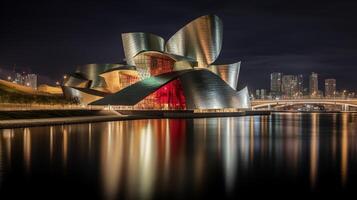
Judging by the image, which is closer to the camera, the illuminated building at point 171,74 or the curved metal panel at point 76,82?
the illuminated building at point 171,74

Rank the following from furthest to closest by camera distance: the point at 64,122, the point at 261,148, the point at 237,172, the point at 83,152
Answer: the point at 64,122
the point at 261,148
the point at 83,152
the point at 237,172

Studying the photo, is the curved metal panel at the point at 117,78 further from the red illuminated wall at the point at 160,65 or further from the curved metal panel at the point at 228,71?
the curved metal panel at the point at 228,71

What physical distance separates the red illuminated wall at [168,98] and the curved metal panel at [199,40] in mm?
10301

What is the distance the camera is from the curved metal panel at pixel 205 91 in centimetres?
5494

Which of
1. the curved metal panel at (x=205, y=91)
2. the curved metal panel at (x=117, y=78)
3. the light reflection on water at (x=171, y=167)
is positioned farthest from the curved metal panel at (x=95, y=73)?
the light reflection on water at (x=171, y=167)

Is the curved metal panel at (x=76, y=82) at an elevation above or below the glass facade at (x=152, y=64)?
below

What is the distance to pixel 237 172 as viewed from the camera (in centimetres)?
1194

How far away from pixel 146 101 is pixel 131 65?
42.4 feet

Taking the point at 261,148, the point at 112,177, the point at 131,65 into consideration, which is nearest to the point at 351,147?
the point at 261,148

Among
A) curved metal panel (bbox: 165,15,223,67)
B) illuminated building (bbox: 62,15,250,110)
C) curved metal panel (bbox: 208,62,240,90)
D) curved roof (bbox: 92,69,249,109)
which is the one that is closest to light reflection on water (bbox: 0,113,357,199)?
curved roof (bbox: 92,69,249,109)

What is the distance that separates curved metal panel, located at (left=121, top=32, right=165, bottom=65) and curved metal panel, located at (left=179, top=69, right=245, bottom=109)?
1044 cm

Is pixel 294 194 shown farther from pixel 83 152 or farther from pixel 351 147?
pixel 351 147

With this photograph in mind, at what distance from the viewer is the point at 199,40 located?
2527 inches

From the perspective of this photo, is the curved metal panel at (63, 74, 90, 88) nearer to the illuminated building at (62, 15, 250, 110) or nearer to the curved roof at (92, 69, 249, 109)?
the illuminated building at (62, 15, 250, 110)
